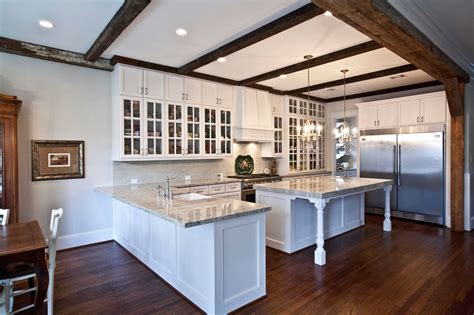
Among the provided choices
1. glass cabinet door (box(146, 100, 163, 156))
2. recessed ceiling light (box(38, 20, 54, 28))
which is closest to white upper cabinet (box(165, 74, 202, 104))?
glass cabinet door (box(146, 100, 163, 156))

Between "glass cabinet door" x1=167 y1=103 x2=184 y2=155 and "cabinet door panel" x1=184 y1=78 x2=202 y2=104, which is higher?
"cabinet door panel" x1=184 y1=78 x2=202 y2=104

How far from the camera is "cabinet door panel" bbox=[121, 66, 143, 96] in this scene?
12.9ft

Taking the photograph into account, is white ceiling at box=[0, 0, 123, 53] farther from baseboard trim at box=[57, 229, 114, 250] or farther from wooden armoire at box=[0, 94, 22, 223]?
baseboard trim at box=[57, 229, 114, 250]

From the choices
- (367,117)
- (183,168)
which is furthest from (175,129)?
(367,117)

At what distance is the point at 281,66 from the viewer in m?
4.38

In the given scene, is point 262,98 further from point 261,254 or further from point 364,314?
point 364,314

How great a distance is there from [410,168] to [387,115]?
3.75ft

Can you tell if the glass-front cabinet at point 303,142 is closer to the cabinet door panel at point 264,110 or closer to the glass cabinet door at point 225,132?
the cabinet door panel at point 264,110

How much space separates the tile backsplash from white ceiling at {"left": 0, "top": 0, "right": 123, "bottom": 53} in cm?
180

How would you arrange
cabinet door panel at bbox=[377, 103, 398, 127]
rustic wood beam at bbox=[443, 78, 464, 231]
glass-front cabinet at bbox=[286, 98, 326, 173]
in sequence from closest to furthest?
rustic wood beam at bbox=[443, 78, 464, 231], cabinet door panel at bbox=[377, 103, 398, 127], glass-front cabinet at bbox=[286, 98, 326, 173]

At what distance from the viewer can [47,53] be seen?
11.6 ft

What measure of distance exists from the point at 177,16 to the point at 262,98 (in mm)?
3159

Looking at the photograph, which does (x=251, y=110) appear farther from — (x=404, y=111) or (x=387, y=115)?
(x=404, y=111)

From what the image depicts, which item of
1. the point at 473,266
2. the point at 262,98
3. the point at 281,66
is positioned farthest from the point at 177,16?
the point at 473,266
